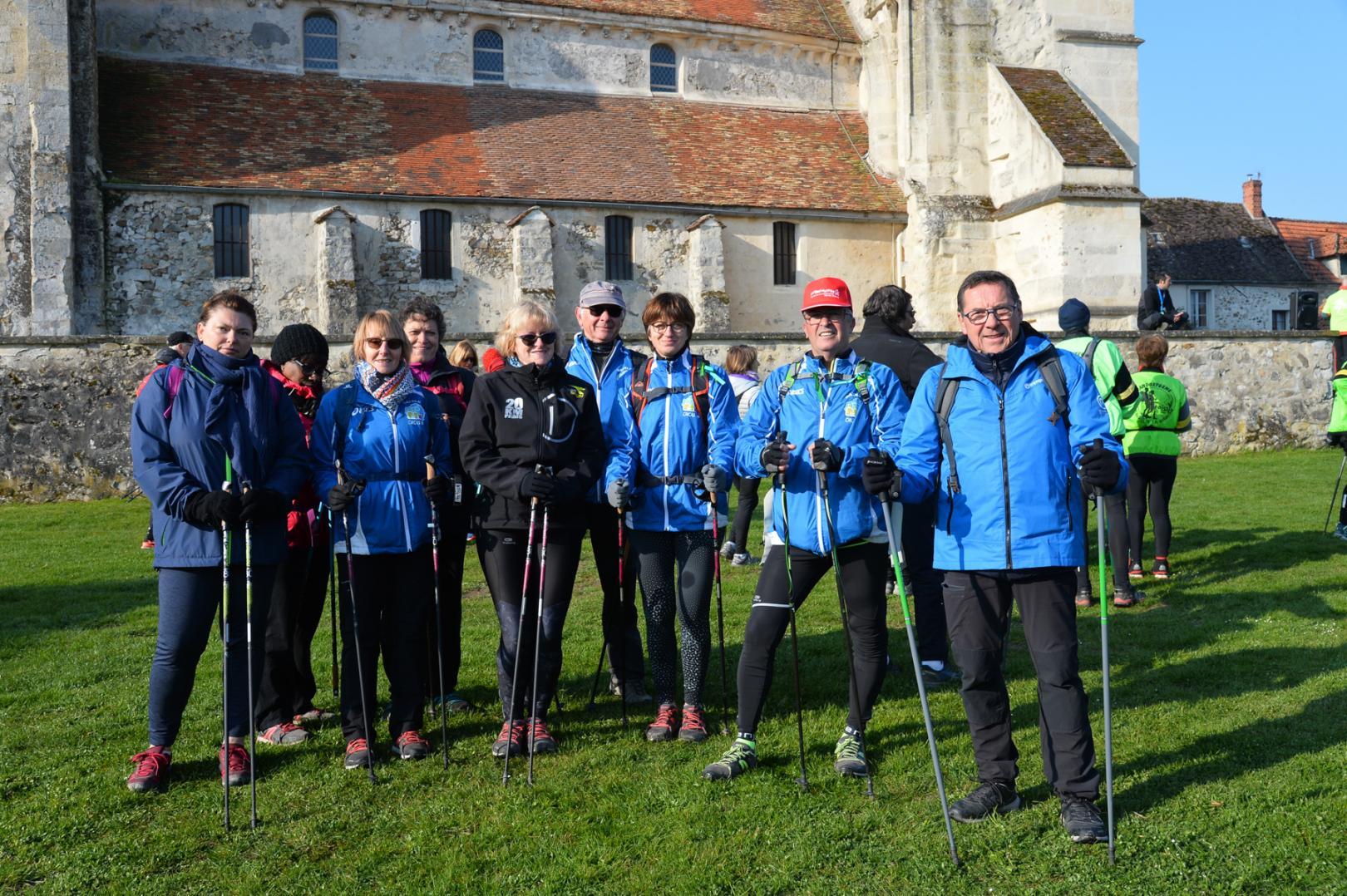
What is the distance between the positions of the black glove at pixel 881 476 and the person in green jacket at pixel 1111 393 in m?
2.90

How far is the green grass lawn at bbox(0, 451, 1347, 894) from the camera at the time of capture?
13.2 ft

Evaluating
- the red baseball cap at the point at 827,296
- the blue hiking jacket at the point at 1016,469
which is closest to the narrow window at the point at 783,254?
the red baseball cap at the point at 827,296

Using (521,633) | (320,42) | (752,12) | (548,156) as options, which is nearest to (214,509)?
(521,633)

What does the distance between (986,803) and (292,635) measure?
3624mm

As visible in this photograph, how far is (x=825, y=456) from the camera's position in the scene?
4.65 m

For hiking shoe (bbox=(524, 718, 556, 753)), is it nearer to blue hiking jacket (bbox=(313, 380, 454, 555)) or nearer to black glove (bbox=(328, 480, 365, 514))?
blue hiking jacket (bbox=(313, 380, 454, 555))

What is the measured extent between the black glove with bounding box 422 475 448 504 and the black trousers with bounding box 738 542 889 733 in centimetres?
161

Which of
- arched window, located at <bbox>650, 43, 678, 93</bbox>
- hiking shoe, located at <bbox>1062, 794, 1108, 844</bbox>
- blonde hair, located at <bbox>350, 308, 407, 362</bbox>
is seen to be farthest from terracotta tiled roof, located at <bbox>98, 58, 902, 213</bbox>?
hiking shoe, located at <bbox>1062, 794, 1108, 844</bbox>

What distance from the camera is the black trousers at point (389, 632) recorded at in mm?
5348

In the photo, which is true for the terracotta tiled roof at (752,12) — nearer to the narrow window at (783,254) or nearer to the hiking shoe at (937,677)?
the narrow window at (783,254)

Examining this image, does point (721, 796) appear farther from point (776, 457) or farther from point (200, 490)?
point (200, 490)

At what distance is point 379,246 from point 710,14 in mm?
10675

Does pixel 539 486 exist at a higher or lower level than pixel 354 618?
higher

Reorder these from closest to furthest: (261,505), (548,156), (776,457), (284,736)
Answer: (776,457)
(261,505)
(284,736)
(548,156)
